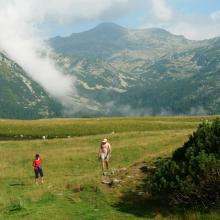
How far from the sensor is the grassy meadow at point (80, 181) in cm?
2709

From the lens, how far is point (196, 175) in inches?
973

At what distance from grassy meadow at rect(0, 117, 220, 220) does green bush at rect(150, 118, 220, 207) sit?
3.19 ft

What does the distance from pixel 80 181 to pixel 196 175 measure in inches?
452

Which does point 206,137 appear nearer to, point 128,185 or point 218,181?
point 218,181

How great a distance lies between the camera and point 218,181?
23969mm

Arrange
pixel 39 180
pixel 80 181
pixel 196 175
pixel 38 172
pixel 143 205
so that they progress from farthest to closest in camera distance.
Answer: pixel 39 180, pixel 38 172, pixel 80 181, pixel 143 205, pixel 196 175

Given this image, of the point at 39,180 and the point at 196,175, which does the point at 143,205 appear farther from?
the point at 39,180

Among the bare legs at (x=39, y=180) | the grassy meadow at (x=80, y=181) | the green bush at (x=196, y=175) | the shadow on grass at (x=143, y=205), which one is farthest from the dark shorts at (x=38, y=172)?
the green bush at (x=196, y=175)

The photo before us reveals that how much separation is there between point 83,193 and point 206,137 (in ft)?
29.2

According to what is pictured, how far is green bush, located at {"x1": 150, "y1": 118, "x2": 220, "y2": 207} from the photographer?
79.4 ft

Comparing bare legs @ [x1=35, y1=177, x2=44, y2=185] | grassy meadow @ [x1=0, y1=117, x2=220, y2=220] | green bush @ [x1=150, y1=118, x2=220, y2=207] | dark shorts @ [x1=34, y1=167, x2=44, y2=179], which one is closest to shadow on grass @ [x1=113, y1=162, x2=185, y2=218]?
grassy meadow @ [x1=0, y1=117, x2=220, y2=220]

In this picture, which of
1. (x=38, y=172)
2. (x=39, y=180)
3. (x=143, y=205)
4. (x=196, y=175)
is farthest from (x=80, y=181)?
(x=196, y=175)

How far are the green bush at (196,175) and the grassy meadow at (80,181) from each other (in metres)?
0.97

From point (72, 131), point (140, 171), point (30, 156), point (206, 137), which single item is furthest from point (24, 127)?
point (206, 137)
